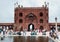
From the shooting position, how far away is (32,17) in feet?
198

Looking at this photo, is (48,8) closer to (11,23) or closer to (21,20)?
(21,20)

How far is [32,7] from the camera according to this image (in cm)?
6050

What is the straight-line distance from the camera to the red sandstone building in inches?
2370

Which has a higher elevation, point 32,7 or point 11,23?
point 32,7

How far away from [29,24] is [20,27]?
2822mm

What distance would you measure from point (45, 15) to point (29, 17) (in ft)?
14.1

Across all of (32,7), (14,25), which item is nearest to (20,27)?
(14,25)

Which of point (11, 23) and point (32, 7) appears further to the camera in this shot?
point (11, 23)

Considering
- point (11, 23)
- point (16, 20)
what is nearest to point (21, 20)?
point (16, 20)

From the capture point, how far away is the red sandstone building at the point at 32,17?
60.2m

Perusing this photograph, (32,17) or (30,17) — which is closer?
(30,17)

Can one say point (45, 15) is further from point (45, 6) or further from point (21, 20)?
point (21, 20)

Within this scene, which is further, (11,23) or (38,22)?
(11,23)

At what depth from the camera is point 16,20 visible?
202 feet
